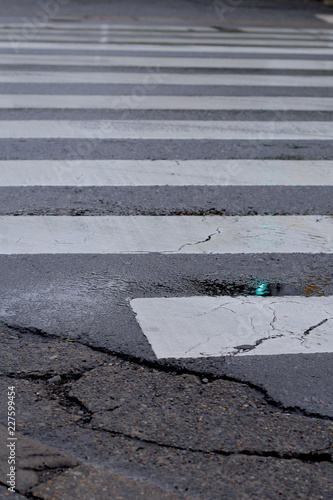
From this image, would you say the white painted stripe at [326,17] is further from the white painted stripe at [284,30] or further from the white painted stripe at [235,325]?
the white painted stripe at [235,325]

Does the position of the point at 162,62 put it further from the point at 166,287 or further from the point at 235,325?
the point at 235,325

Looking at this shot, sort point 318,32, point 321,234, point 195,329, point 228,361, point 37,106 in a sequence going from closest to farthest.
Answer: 1. point 228,361
2. point 195,329
3. point 321,234
4. point 37,106
5. point 318,32

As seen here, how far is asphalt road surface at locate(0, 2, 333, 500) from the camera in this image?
262 cm

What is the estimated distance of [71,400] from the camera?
9.59 ft

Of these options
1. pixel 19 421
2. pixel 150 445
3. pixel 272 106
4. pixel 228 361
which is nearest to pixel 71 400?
pixel 19 421

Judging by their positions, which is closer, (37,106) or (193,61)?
(37,106)

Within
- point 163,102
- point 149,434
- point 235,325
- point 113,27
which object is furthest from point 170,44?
point 149,434

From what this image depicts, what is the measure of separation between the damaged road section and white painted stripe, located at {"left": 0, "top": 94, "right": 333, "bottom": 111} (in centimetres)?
471

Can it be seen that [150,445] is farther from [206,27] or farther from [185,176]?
[206,27]

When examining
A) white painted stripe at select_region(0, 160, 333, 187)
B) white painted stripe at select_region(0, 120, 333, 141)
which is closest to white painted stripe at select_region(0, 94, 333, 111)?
white painted stripe at select_region(0, 120, 333, 141)

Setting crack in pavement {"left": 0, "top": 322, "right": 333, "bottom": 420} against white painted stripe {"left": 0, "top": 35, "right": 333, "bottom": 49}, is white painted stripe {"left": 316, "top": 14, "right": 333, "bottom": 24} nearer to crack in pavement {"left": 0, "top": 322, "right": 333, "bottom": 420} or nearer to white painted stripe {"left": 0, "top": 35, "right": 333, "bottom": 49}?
white painted stripe {"left": 0, "top": 35, "right": 333, "bottom": 49}

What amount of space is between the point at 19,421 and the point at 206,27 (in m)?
12.0

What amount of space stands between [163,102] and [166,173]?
2.33 m

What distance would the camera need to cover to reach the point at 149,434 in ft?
8.91
